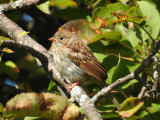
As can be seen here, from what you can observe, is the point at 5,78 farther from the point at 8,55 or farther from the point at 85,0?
the point at 85,0

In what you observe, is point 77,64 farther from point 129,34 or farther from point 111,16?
point 111,16

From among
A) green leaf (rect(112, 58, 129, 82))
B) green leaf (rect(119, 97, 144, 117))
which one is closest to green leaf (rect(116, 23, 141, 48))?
green leaf (rect(112, 58, 129, 82))

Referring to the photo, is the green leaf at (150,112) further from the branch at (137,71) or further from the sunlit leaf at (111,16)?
the sunlit leaf at (111,16)

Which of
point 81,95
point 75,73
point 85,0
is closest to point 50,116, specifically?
point 81,95

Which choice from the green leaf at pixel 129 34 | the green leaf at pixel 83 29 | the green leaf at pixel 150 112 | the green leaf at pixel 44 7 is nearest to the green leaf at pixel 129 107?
the green leaf at pixel 150 112

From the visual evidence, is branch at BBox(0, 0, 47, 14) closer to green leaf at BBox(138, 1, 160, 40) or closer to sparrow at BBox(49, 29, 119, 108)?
sparrow at BBox(49, 29, 119, 108)

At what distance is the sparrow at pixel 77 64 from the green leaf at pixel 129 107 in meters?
1.08

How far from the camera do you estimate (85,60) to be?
4.25 meters

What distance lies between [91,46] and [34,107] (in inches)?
57.3

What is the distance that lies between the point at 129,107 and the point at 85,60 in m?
1.66

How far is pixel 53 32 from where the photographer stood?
4.94 metres

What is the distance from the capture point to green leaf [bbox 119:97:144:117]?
104 inches

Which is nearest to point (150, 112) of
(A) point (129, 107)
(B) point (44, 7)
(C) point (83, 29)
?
(A) point (129, 107)

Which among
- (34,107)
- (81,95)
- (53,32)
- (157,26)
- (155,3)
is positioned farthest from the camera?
(53,32)
